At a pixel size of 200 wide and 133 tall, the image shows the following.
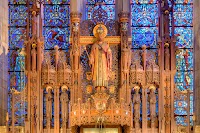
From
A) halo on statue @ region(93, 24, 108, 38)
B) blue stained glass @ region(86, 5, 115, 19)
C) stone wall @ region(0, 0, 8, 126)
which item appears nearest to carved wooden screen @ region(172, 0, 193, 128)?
blue stained glass @ region(86, 5, 115, 19)

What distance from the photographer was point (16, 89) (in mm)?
32906

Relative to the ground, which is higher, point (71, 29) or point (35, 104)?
point (71, 29)

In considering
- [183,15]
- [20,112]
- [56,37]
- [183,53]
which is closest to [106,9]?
[56,37]

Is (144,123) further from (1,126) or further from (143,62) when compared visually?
(1,126)

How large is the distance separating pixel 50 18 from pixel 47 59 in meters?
2.93

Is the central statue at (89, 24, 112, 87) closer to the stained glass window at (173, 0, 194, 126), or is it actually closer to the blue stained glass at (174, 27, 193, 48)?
the stained glass window at (173, 0, 194, 126)

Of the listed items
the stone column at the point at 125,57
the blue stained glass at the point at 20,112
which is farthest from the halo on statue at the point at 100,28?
the blue stained glass at the point at 20,112

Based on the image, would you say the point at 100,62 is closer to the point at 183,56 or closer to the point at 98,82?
the point at 98,82

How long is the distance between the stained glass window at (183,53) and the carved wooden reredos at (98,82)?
138 cm

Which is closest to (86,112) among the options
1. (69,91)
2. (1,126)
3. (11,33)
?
(69,91)

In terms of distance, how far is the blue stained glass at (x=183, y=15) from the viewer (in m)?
33.8

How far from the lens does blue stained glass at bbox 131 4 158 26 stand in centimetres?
3375

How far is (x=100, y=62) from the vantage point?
101 feet

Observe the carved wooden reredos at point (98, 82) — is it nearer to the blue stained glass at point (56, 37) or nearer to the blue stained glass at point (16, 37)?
the blue stained glass at point (56, 37)
